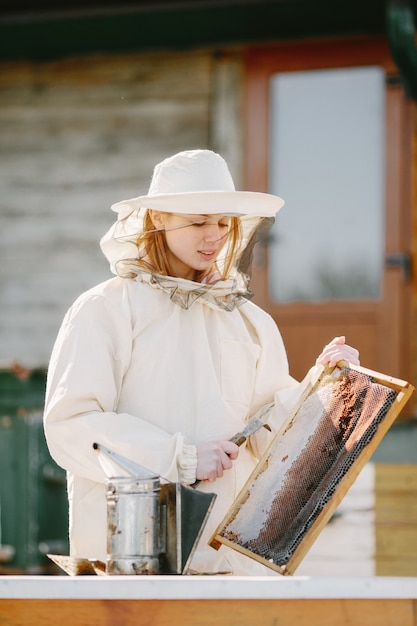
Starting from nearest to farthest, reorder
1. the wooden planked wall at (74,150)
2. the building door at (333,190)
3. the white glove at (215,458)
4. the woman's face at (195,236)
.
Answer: the white glove at (215,458), the woman's face at (195,236), the building door at (333,190), the wooden planked wall at (74,150)

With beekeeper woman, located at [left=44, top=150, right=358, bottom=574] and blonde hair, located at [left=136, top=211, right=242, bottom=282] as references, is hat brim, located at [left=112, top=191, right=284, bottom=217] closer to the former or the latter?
beekeeper woman, located at [left=44, top=150, right=358, bottom=574]

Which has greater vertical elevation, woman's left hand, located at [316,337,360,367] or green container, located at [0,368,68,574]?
woman's left hand, located at [316,337,360,367]

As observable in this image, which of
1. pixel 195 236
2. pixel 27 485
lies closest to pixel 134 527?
pixel 195 236

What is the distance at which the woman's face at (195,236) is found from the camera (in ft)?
10.8

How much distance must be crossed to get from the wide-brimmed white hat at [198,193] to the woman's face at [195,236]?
6 centimetres

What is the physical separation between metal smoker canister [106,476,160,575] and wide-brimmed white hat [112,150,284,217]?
3.05 feet

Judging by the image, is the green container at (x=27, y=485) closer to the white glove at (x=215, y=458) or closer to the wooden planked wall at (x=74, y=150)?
the wooden planked wall at (x=74, y=150)

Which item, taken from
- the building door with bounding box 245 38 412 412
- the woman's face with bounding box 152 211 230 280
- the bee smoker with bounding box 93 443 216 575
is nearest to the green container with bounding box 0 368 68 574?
the building door with bounding box 245 38 412 412

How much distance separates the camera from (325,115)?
25.4 feet

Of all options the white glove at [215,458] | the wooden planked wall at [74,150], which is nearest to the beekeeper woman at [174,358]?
the white glove at [215,458]

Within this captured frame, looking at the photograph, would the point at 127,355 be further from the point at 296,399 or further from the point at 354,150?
the point at 354,150

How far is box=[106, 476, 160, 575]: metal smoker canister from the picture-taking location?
261cm

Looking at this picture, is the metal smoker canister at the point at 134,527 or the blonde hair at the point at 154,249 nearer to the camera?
the metal smoker canister at the point at 134,527

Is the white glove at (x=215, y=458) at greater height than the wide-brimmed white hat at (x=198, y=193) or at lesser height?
lesser
